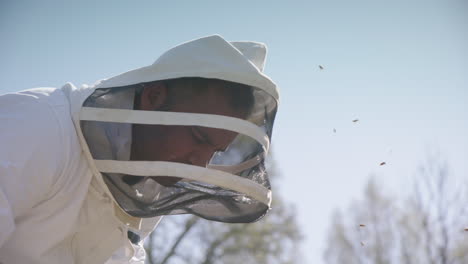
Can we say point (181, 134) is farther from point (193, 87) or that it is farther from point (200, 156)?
point (193, 87)

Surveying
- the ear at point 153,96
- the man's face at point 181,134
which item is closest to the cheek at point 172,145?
the man's face at point 181,134

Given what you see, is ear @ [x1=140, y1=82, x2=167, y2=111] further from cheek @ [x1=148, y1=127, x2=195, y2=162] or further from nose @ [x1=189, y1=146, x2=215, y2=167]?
nose @ [x1=189, y1=146, x2=215, y2=167]

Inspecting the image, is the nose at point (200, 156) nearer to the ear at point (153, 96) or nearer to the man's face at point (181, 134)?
the man's face at point (181, 134)

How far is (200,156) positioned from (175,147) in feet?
0.55

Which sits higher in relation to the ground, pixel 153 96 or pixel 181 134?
pixel 153 96

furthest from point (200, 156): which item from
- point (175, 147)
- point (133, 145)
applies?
point (133, 145)

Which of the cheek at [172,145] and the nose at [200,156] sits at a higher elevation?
the cheek at [172,145]

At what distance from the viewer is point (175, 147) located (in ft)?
8.87

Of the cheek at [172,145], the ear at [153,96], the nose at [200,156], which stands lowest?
the nose at [200,156]

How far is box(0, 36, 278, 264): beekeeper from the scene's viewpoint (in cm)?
236

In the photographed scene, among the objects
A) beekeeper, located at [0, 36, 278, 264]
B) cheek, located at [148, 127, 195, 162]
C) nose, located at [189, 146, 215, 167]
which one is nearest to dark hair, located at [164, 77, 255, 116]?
beekeeper, located at [0, 36, 278, 264]

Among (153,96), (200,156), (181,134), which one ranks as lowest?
(200,156)

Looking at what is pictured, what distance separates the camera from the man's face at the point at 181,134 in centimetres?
270

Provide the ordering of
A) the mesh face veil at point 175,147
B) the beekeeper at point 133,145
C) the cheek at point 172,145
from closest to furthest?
the beekeeper at point 133,145, the mesh face veil at point 175,147, the cheek at point 172,145
